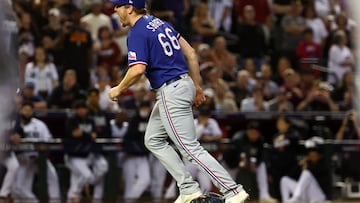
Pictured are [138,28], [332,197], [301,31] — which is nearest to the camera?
[138,28]

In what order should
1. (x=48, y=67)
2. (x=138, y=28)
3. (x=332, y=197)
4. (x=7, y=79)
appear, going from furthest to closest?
(x=48, y=67) < (x=332, y=197) < (x=138, y=28) < (x=7, y=79)

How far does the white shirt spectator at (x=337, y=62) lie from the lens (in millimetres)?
20109

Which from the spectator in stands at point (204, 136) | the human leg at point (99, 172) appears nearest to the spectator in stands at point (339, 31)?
the spectator in stands at point (204, 136)

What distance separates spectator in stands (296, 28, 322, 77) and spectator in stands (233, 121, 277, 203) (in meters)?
3.77

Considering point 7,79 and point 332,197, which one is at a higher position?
point 7,79

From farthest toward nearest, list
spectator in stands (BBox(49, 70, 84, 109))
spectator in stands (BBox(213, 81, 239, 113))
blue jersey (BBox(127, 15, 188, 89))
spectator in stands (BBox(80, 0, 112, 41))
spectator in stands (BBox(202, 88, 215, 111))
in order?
1. spectator in stands (BBox(80, 0, 112, 41))
2. spectator in stands (BBox(213, 81, 239, 113))
3. spectator in stands (BBox(49, 70, 84, 109))
4. spectator in stands (BBox(202, 88, 215, 111))
5. blue jersey (BBox(127, 15, 188, 89))

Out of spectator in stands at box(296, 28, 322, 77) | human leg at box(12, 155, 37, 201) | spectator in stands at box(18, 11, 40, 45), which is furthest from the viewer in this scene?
spectator in stands at box(296, 28, 322, 77)

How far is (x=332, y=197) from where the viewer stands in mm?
16953

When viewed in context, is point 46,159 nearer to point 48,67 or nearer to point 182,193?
point 48,67

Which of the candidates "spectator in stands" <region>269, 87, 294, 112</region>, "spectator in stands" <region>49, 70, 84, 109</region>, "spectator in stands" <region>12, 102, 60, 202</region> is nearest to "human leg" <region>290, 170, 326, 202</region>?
"spectator in stands" <region>269, 87, 294, 112</region>

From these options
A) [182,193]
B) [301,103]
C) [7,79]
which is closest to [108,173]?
[301,103]

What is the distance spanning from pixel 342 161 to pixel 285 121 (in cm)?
110

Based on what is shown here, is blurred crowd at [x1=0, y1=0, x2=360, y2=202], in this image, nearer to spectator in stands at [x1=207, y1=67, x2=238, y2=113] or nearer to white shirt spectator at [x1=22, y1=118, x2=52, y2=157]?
spectator in stands at [x1=207, y1=67, x2=238, y2=113]

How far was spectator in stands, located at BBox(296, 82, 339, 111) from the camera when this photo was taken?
1847 centimetres
